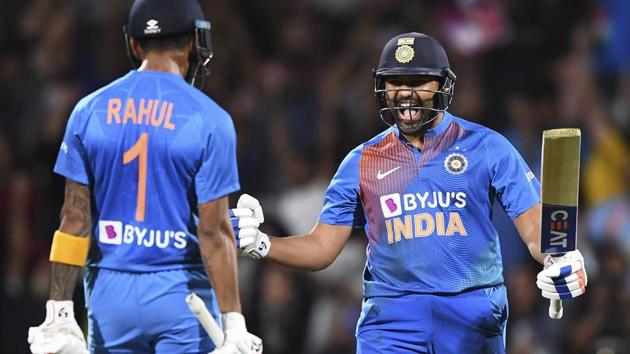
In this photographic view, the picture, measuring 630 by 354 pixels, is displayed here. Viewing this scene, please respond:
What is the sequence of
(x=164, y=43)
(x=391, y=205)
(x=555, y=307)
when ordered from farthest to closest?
(x=391, y=205)
(x=555, y=307)
(x=164, y=43)

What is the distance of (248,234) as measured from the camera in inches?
211

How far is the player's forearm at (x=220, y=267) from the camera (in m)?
4.61

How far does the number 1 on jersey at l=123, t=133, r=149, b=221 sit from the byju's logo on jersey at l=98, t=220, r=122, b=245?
0.31ft

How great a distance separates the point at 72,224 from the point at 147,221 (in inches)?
11.8

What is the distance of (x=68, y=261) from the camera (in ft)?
15.5

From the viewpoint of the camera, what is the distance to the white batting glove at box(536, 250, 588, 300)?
198 inches

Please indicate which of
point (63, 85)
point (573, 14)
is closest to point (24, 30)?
point (63, 85)

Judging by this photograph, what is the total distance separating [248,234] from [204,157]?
0.79 meters

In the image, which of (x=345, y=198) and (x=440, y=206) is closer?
(x=440, y=206)

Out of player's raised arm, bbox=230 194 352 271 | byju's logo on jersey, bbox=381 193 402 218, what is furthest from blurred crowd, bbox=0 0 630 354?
byju's logo on jersey, bbox=381 193 402 218

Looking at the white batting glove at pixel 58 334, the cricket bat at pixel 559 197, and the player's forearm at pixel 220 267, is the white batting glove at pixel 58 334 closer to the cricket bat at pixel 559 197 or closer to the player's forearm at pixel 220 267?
the player's forearm at pixel 220 267

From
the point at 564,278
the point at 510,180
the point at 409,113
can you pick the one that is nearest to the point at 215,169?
the point at 409,113

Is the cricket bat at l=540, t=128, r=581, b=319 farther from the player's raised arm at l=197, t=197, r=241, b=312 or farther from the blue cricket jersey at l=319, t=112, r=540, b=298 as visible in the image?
the player's raised arm at l=197, t=197, r=241, b=312

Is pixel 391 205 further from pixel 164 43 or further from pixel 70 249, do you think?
pixel 70 249
